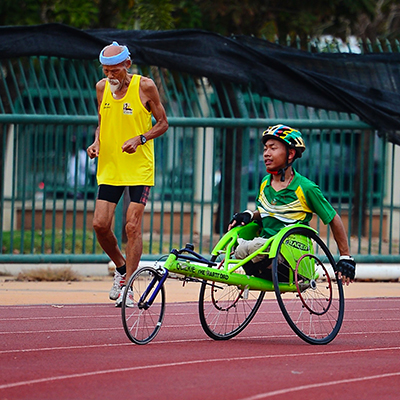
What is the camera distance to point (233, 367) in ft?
18.7

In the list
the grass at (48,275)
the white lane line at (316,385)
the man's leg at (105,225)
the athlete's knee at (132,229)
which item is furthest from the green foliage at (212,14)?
the white lane line at (316,385)

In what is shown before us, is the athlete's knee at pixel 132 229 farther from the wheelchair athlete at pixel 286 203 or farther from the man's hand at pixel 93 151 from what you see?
the wheelchair athlete at pixel 286 203

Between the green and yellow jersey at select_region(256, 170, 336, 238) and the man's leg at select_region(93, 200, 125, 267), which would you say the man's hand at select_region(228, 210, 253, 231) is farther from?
the man's leg at select_region(93, 200, 125, 267)

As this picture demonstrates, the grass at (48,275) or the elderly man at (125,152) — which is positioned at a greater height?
the elderly man at (125,152)

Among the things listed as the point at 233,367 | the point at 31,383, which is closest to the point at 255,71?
the point at 233,367

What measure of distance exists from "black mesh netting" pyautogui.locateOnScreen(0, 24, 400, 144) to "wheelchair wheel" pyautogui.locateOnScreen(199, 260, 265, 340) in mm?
4936

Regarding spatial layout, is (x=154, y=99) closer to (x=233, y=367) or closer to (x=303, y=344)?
(x=303, y=344)

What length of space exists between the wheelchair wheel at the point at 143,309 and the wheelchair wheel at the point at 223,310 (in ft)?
1.30

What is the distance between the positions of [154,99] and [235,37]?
380cm

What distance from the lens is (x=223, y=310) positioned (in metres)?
6.89

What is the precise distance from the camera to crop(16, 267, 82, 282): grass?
1097cm

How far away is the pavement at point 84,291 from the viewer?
9.23 metres

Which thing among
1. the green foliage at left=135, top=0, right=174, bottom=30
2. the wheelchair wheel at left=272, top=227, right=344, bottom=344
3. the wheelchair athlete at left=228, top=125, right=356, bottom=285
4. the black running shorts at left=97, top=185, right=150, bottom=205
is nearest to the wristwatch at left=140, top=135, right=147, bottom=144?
the black running shorts at left=97, top=185, right=150, bottom=205

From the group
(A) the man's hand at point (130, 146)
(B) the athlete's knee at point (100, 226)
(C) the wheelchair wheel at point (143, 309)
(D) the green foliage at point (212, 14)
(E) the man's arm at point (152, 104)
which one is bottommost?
(C) the wheelchair wheel at point (143, 309)
